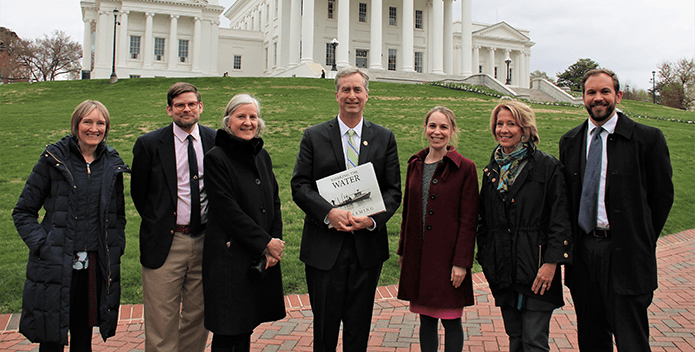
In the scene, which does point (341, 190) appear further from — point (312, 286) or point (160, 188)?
Result: point (160, 188)

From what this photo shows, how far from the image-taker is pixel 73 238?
3.66 m

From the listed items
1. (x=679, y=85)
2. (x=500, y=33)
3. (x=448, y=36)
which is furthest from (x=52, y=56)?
(x=679, y=85)

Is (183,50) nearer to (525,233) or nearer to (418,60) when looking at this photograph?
(418,60)

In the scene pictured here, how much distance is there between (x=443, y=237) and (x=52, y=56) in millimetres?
71127

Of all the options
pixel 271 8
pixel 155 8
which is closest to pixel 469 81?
pixel 271 8

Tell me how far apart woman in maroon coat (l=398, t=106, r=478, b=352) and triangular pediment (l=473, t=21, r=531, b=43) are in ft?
218

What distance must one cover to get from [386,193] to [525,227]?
1.17 meters

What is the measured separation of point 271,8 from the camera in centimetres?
5875

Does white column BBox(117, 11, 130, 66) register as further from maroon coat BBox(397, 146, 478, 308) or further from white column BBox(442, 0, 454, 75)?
maroon coat BBox(397, 146, 478, 308)

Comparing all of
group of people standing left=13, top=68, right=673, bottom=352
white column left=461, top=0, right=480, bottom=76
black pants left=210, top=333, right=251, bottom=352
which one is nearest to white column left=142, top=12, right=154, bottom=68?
white column left=461, top=0, right=480, bottom=76

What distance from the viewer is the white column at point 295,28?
51.3 metres

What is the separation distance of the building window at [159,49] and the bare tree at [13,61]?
18.3 meters

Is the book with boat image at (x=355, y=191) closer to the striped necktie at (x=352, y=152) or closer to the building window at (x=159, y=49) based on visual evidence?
the striped necktie at (x=352, y=152)

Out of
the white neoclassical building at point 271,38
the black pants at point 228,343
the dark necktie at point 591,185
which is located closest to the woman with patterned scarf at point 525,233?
the dark necktie at point 591,185
